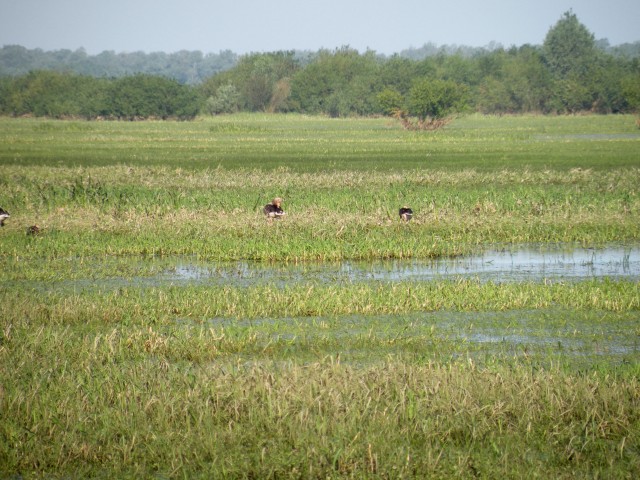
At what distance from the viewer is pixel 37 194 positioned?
79.8 feet

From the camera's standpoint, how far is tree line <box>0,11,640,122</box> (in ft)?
325

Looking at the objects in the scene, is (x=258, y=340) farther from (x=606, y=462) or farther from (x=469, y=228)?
(x=469, y=228)

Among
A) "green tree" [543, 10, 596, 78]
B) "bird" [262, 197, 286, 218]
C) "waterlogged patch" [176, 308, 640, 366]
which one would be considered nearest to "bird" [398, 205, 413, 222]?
"bird" [262, 197, 286, 218]

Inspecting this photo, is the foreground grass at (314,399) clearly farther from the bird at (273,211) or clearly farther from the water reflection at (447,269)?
the bird at (273,211)

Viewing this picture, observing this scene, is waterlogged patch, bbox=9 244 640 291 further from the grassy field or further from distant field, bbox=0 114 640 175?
distant field, bbox=0 114 640 175

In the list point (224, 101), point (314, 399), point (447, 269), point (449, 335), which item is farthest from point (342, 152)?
point (224, 101)

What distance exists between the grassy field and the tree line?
6268 cm

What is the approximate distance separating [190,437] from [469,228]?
12328 mm

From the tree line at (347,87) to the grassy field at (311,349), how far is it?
6268cm

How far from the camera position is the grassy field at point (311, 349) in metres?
7.46

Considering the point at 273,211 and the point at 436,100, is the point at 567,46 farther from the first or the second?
the point at 273,211

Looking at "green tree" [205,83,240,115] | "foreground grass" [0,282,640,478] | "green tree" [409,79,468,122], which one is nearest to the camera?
"foreground grass" [0,282,640,478]

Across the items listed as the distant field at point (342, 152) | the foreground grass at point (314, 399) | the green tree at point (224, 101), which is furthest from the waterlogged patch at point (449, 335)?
the green tree at point (224, 101)

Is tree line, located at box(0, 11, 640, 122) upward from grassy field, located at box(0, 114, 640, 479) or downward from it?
upward
